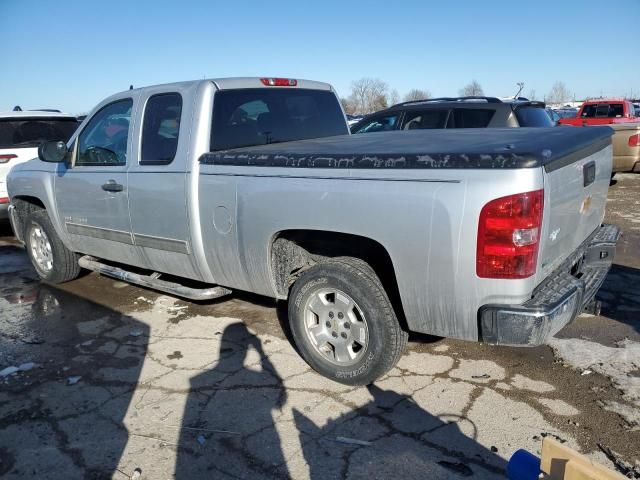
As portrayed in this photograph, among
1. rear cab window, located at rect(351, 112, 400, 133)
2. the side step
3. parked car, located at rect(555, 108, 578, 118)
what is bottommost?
the side step

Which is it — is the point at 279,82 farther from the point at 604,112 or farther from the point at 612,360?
the point at 604,112

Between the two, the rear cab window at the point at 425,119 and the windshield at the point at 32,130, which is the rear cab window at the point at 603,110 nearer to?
the rear cab window at the point at 425,119

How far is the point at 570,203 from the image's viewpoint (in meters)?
3.02

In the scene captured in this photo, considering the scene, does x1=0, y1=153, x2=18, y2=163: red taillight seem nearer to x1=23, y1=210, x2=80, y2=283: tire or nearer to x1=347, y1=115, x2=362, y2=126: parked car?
x1=23, y1=210, x2=80, y2=283: tire

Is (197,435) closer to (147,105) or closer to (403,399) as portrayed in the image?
(403,399)

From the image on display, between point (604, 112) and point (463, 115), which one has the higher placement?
point (463, 115)

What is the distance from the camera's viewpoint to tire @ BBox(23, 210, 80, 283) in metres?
5.57

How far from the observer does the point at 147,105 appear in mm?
4375

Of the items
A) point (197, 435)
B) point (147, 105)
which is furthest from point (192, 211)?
point (197, 435)

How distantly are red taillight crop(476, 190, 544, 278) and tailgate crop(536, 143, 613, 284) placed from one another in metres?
0.09

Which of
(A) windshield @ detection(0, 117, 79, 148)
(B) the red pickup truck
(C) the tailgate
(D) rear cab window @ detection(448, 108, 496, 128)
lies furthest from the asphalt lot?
(B) the red pickup truck

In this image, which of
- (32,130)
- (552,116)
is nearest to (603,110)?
(552,116)

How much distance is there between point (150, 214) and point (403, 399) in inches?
93.9

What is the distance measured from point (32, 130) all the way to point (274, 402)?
648cm
